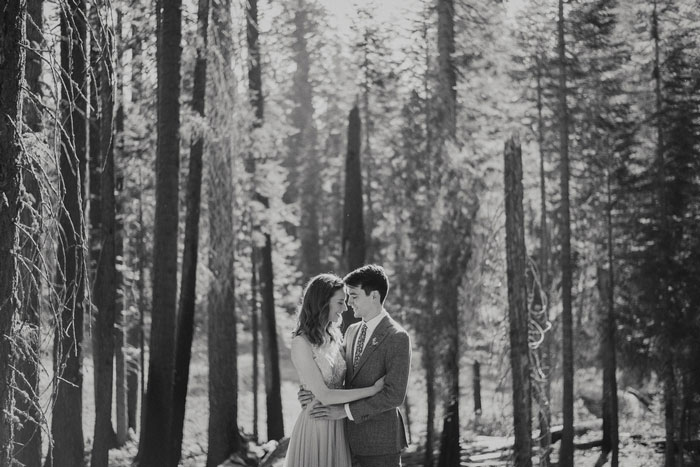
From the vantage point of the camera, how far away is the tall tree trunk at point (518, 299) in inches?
618

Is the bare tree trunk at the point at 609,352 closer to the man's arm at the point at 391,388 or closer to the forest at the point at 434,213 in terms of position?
the forest at the point at 434,213

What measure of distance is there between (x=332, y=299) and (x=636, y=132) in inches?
920

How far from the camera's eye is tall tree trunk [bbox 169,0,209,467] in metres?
17.0

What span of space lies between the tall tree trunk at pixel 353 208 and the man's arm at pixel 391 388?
18.9m

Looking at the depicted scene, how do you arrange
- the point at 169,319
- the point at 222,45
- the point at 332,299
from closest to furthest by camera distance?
the point at 332,299
the point at 169,319
the point at 222,45

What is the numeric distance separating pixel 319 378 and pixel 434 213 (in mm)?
16676

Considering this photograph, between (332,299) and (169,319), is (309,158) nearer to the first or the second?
(169,319)

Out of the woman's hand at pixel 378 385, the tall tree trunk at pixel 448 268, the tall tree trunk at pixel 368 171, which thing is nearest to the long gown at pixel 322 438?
the woman's hand at pixel 378 385

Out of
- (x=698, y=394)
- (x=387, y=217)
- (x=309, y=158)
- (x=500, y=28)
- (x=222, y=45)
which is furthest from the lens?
(x=309, y=158)

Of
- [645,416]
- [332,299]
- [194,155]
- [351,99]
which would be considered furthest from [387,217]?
[332,299]

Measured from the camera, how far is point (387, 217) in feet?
113

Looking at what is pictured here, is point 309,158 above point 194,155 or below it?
above

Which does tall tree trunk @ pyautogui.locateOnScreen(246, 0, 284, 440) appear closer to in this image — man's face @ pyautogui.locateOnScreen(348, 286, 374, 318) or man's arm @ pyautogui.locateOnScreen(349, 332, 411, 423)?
man's face @ pyautogui.locateOnScreen(348, 286, 374, 318)

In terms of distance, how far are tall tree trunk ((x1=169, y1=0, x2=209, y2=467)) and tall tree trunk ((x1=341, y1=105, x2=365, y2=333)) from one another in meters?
6.90
